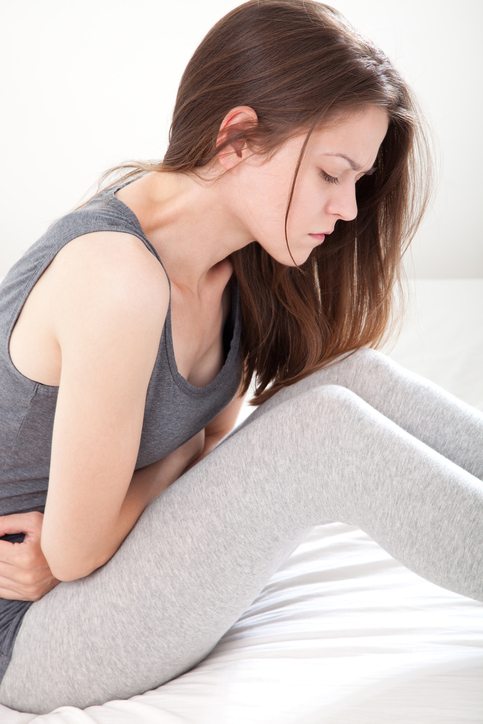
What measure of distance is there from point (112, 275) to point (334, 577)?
1.71 feet

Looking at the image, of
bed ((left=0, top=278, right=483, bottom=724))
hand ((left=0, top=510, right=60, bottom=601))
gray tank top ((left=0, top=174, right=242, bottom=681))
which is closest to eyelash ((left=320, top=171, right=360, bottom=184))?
gray tank top ((left=0, top=174, right=242, bottom=681))

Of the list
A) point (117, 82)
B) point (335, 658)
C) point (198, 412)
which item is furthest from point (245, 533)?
point (117, 82)

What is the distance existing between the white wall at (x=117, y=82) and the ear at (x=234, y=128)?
1.96 m

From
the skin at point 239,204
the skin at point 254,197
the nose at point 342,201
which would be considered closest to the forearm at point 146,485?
the skin at point 239,204

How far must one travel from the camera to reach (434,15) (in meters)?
2.91

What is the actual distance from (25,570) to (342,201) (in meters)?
0.60

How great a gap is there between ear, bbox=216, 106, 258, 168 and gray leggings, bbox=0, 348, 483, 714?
306 mm

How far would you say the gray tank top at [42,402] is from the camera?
3.16 feet

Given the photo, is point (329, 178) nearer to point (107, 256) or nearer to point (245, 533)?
point (107, 256)

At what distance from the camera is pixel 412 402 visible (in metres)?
1.04

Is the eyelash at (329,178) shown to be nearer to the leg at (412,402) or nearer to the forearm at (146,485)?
the leg at (412,402)

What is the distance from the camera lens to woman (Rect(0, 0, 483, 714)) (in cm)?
86

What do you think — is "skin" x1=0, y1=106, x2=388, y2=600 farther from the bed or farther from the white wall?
the white wall

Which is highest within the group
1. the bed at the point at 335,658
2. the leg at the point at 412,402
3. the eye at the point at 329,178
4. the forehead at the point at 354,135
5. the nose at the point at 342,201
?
the forehead at the point at 354,135
